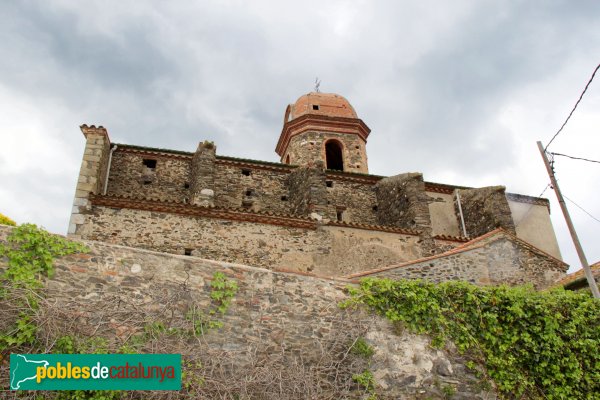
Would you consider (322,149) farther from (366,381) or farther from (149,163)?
(366,381)

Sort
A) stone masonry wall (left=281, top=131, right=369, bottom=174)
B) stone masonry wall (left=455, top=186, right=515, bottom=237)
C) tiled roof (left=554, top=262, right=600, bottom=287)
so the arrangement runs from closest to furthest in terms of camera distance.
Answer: tiled roof (left=554, top=262, right=600, bottom=287) < stone masonry wall (left=455, top=186, right=515, bottom=237) < stone masonry wall (left=281, top=131, right=369, bottom=174)

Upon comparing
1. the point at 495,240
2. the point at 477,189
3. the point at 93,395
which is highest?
the point at 477,189

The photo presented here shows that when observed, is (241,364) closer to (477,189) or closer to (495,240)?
(495,240)

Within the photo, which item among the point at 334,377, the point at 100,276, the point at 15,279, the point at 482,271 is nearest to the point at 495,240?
the point at 482,271

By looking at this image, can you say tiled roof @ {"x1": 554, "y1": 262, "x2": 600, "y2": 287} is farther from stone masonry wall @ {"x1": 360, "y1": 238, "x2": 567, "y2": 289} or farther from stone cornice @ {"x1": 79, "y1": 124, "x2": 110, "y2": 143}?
stone cornice @ {"x1": 79, "y1": 124, "x2": 110, "y2": 143}

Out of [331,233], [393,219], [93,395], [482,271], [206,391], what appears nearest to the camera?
[93,395]

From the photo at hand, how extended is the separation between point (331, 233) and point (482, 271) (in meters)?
4.78

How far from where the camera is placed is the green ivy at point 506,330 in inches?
303

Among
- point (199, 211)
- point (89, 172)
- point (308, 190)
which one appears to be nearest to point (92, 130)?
point (89, 172)

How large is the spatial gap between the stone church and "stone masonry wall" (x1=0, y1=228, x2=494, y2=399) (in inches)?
95.0

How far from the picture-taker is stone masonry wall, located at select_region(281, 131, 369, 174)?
21.5 m

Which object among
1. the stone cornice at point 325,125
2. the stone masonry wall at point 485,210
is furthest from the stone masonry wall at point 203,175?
the stone masonry wall at point 485,210

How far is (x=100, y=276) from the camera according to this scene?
6.91 m

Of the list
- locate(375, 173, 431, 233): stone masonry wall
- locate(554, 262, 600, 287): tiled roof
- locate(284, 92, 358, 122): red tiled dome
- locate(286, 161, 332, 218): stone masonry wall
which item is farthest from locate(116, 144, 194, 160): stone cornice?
locate(554, 262, 600, 287): tiled roof
